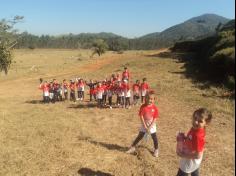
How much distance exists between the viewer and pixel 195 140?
294 inches

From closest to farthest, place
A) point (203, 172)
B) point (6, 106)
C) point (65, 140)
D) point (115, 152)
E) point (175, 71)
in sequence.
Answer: point (203, 172), point (115, 152), point (65, 140), point (6, 106), point (175, 71)

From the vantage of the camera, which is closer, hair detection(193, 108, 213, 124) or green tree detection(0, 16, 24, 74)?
hair detection(193, 108, 213, 124)

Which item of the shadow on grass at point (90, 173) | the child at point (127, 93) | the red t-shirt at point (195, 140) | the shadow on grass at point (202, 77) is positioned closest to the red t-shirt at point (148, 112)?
the shadow on grass at point (90, 173)

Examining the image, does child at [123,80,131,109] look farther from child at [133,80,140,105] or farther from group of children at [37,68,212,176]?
child at [133,80,140,105]

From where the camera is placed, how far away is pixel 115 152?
39.2 ft

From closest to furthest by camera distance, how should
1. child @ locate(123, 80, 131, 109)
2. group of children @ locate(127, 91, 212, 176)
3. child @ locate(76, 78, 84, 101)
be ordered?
1. group of children @ locate(127, 91, 212, 176)
2. child @ locate(123, 80, 131, 109)
3. child @ locate(76, 78, 84, 101)

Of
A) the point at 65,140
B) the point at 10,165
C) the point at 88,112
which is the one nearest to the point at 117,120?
the point at 88,112

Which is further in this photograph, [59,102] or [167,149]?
[59,102]

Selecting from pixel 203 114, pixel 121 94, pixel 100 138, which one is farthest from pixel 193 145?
pixel 121 94

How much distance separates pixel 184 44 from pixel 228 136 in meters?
37.9

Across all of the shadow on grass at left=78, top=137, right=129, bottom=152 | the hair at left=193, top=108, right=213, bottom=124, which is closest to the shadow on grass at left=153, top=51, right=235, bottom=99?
the shadow on grass at left=78, top=137, right=129, bottom=152

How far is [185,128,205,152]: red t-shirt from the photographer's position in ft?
24.3

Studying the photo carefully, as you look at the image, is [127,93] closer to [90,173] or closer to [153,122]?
[153,122]

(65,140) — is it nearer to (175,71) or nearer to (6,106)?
(6,106)
